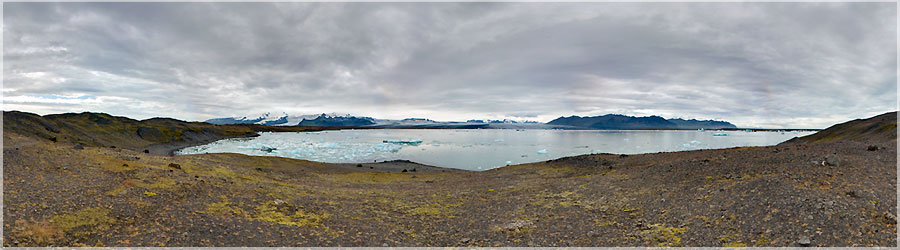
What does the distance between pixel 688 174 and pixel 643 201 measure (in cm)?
470

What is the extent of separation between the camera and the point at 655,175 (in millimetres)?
17766

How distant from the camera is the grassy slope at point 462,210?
8.57 metres

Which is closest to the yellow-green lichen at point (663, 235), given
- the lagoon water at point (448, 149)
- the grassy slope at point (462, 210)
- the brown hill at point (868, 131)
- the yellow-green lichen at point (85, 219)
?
the grassy slope at point (462, 210)

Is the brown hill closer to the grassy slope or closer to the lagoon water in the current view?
the lagoon water

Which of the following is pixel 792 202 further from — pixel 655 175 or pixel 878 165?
pixel 655 175

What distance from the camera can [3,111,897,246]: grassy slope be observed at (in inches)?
337

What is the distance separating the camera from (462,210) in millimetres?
14586

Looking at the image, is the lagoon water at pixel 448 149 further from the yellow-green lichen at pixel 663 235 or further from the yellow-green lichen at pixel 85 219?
the yellow-green lichen at pixel 85 219

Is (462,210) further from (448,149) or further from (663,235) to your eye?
(448,149)

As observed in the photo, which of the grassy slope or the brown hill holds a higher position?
the brown hill

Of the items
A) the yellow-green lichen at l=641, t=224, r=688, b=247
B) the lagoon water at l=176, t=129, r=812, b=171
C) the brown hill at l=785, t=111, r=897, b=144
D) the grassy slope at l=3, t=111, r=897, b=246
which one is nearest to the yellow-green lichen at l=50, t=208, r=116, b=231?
the grassy slope at l=3, t=111, r=897, b=246

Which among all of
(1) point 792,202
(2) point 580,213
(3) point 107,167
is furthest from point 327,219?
(1) point 792,202

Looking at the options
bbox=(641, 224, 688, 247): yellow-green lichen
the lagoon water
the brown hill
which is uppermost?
the brown hill

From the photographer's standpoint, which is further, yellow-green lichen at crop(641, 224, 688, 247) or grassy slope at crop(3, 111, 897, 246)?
yellow-green lichen at crop(641, 224, 688, 247)
